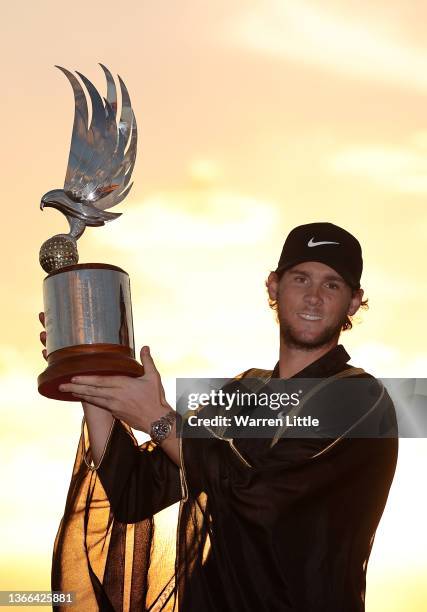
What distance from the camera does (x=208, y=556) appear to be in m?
6.62

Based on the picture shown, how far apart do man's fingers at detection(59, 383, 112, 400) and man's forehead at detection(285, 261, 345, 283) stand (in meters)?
1.59

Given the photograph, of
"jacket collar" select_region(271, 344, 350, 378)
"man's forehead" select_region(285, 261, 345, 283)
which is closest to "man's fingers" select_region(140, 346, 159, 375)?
"jacket collar" select_region(271, 344, 350, 378)

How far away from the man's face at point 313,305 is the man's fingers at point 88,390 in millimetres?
1379

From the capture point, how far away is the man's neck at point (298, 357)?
746 cm

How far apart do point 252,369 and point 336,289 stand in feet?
2.65

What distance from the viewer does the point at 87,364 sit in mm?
6562

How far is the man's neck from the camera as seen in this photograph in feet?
24.5

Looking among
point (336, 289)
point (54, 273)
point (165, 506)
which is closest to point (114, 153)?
point (54, 273)

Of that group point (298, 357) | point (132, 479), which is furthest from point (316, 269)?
point (132, 479)

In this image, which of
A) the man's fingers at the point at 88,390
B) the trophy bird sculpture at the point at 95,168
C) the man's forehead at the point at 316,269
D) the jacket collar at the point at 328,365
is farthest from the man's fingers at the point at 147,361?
the man's forehead at the point at 316,269

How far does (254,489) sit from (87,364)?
110 cm

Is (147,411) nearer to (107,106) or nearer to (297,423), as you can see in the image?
(297,423)

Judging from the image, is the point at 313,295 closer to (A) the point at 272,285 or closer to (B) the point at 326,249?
(B) the point at 326,249

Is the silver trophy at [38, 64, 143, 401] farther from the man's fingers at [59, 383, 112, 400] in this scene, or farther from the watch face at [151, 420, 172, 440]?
the watch face at [151, 420, 172, 440]
